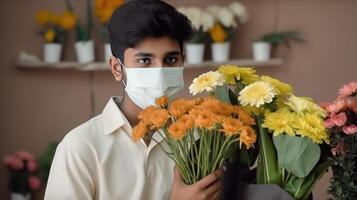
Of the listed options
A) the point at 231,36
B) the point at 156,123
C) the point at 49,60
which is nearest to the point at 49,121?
the point at 49,60

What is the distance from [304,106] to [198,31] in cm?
198

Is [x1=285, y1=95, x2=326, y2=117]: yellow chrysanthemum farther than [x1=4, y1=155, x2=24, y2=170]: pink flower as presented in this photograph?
No

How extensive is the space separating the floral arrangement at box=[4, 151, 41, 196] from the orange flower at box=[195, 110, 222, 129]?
6.58 feet

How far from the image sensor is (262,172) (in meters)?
0.99

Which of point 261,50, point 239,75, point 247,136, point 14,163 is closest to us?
point 247,136

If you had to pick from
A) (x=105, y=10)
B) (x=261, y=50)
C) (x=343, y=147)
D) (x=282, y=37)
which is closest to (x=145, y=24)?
(x=343, y=147)

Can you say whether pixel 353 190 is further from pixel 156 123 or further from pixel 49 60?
pixel 49 60

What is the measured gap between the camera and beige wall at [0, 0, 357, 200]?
2.85 metres

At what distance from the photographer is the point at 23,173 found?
2.77 metres

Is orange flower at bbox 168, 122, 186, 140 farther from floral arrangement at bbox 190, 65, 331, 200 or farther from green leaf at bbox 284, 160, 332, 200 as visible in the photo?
green leaf at bbox 284, 160, 332, 200

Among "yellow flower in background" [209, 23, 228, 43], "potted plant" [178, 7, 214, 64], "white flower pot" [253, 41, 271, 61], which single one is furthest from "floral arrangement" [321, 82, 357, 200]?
"white flower pot" [253, 41, 271, 61]

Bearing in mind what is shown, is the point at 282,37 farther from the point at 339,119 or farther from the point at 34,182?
the point at 339,119

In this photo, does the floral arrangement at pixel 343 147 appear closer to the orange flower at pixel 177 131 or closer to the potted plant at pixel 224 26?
the orange flower at pixel 177 131

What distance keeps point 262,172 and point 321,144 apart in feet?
0.36
